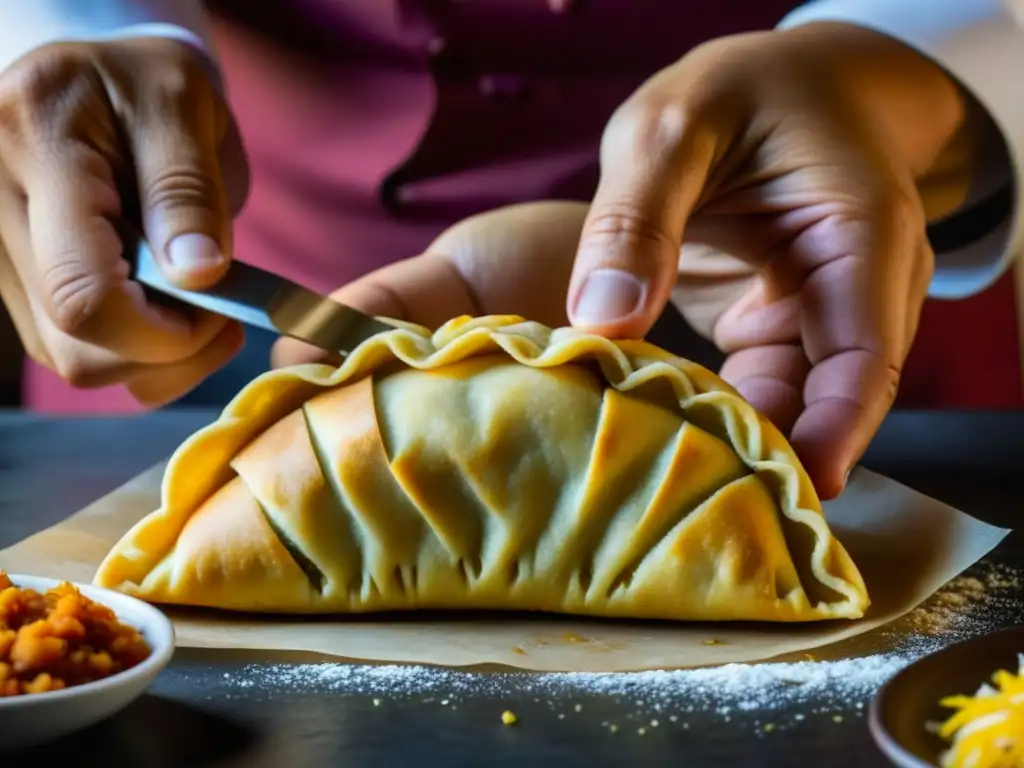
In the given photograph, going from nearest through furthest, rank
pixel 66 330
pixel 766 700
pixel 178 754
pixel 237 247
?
pixel 178 754 → pixel 766 700 → pixel 66 330 → pixel 237 247

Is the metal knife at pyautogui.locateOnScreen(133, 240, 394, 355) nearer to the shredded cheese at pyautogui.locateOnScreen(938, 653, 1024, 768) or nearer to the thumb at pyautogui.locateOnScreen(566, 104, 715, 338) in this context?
the thumb at pyautogui.locateOnScreen(566, 104, 715, 338)

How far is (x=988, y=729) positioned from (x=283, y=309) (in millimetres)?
1120

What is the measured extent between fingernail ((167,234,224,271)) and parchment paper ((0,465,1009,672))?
463mm

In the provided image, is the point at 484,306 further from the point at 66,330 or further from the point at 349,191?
the point at 66,330

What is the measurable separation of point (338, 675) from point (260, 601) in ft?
0.80

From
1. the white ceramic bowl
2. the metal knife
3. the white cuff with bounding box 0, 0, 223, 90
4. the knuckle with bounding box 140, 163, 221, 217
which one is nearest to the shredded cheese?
the white ceramic bowl

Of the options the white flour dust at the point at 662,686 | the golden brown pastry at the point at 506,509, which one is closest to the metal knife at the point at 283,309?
the golden brown pastry at the point at 506,509

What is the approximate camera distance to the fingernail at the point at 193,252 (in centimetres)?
176

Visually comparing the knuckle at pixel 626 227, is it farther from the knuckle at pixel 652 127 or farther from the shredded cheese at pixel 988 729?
the shredded cheese at pixel 988 729

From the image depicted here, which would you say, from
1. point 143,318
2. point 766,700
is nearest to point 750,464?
point 766,700

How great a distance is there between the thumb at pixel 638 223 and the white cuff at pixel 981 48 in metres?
0.81

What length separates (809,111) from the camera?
2.06 m

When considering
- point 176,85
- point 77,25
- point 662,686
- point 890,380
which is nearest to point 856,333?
point 890,380

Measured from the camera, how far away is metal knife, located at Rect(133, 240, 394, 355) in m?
1.73
